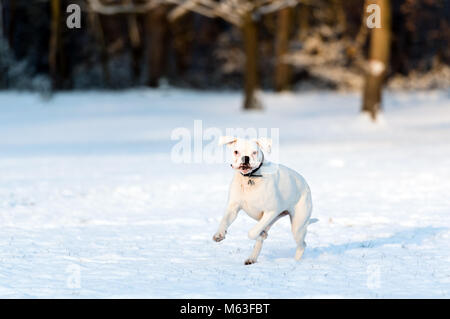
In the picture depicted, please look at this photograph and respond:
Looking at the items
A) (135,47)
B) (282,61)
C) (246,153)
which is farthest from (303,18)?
(246,153)

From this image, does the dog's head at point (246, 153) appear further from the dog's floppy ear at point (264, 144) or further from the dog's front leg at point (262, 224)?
the dog's front leg at point (262, 224)

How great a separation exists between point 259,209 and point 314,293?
109 centimetres

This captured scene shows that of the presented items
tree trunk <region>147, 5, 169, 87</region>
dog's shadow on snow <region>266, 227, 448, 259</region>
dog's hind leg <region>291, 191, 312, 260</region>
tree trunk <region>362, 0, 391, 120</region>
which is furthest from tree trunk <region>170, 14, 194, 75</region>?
dog's hind leg <region>291, 191, 312, 260</region>

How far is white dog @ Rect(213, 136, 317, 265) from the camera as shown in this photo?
21.7 ft

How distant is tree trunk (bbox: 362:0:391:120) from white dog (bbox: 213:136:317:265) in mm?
17973

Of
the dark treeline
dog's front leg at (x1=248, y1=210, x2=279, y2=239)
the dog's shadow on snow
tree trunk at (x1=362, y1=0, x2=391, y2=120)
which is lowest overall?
the dog's shadow on snow

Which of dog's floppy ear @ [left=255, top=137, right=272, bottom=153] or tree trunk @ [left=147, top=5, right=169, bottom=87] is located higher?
tree trunk @ [left=147, top=5, right=169, bottom=87]

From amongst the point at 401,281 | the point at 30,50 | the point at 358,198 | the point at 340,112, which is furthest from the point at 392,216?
the point at 30,50

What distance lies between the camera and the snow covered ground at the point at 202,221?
21.3 ft

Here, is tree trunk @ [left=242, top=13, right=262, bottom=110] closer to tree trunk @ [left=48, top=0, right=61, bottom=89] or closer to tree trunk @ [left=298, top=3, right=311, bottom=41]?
tree trunk @ [left=48, top=0, right=61, bottom=89]

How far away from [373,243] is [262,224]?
211 centimetres

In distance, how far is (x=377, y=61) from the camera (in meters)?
24.6

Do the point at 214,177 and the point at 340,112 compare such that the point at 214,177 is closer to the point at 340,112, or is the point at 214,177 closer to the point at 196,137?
the point at 196,137

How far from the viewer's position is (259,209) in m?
6.88
